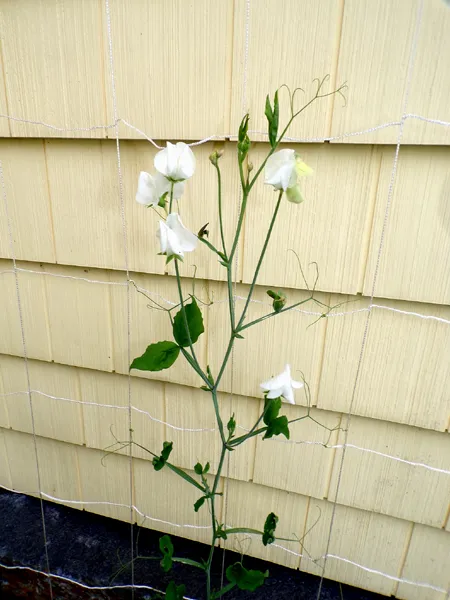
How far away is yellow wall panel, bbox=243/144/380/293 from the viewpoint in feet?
1.87

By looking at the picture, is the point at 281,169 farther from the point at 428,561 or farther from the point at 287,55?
the point at 428,561

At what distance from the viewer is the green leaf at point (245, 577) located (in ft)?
1.93

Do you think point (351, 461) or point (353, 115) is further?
point (351, 461)

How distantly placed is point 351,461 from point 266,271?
37 cm

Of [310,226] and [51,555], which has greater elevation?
[310,226]

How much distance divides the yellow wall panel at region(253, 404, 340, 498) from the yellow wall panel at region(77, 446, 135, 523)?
0.30 metres

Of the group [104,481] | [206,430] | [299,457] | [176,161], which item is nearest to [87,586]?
[104,481]

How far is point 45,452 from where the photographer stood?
0.92m

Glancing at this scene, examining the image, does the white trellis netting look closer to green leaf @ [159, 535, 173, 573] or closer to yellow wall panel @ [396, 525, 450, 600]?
yellow wall panel @ [396, 525, 450, 600]

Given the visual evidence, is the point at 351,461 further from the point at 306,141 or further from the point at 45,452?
the point at 45,452

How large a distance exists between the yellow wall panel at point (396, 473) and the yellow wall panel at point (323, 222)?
0.86ft

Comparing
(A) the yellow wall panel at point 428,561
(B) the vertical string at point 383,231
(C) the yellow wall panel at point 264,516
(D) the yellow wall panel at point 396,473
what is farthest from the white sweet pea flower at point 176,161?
(A) the yellow wall panel at point 428,561

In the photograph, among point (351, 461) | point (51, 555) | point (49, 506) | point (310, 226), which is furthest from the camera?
point (49, 506)

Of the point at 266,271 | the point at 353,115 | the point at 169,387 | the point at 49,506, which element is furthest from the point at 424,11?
the point at 49,506
